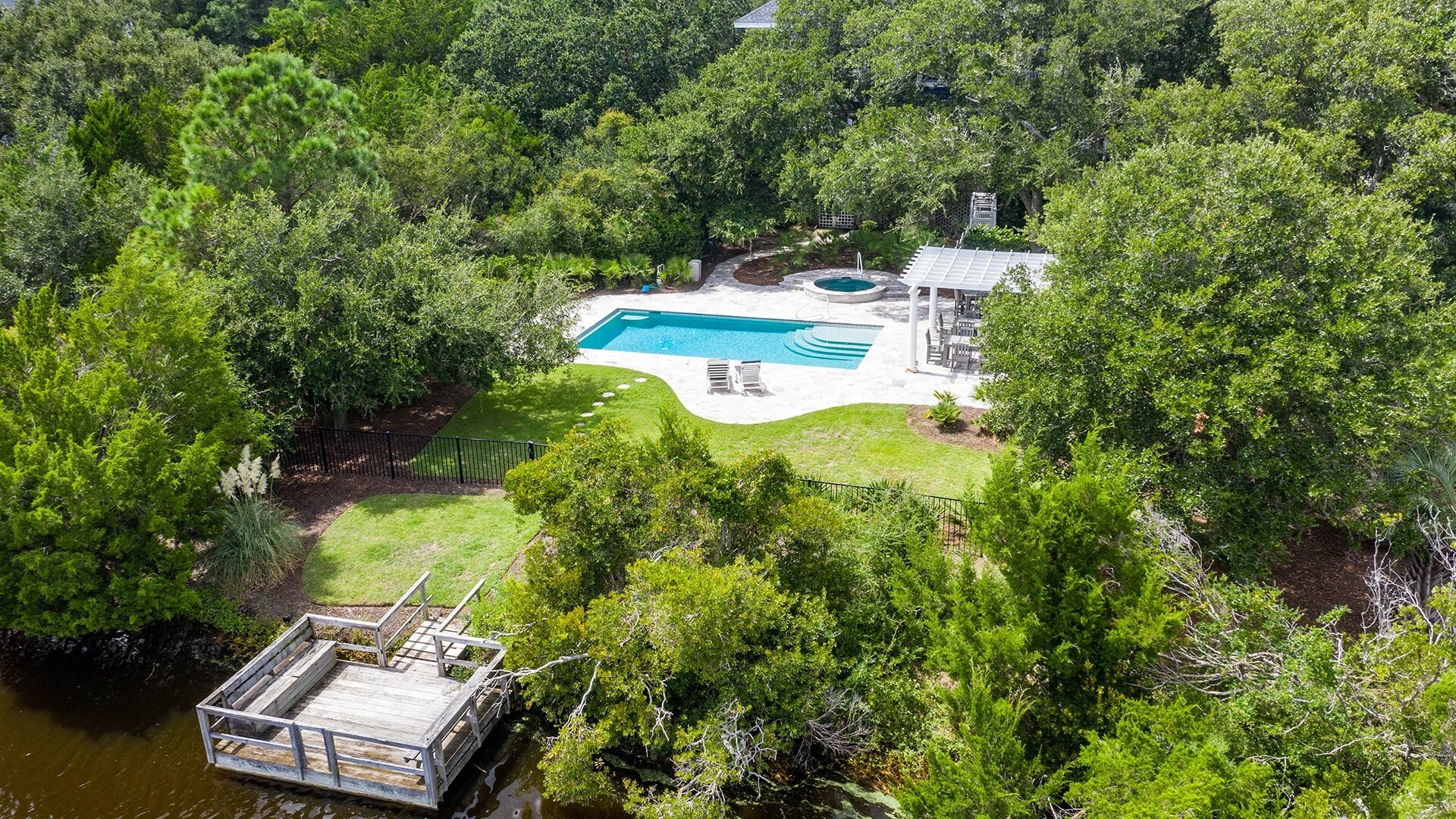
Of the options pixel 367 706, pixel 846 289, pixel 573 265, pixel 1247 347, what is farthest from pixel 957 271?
pixel 367 706

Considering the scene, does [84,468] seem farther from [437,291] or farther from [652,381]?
[652,381]

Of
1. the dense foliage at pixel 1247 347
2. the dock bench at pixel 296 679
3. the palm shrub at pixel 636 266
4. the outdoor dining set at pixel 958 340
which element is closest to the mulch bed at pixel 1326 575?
the dense foliage at pixel 1247 347

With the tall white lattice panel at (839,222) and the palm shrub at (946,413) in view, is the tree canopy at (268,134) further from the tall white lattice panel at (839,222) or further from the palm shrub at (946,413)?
the tall white lattice panel at (839,222)

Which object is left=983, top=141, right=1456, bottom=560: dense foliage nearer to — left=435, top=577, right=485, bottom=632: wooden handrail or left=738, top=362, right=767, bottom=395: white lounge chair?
left=435, top=577, right=485, bottom=632: wooden handrail

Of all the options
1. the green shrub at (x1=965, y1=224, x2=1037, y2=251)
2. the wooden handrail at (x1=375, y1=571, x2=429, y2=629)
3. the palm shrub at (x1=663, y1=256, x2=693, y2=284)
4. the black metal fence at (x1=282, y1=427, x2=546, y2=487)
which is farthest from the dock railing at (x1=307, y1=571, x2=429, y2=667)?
the green shrub at (x1=965, y1=224, x2=1037, y2=251)

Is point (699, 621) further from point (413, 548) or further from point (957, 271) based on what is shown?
point (957, 271)

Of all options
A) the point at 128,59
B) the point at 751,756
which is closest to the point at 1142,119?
the point at 751,756
